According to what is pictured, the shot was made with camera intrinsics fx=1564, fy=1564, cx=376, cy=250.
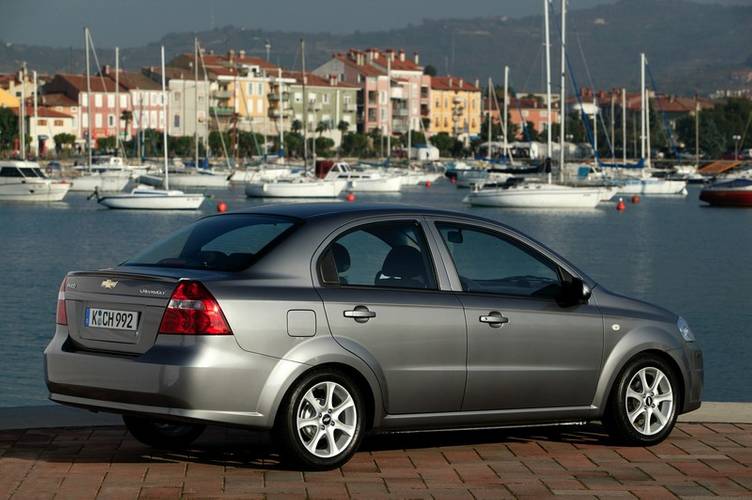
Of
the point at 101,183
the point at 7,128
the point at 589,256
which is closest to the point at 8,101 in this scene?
the point at 7,128

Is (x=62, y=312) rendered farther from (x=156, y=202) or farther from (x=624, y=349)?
(x=156, y=202)

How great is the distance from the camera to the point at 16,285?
128 feet

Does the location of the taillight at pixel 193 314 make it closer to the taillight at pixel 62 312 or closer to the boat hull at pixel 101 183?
the taillight at pixel 62 312

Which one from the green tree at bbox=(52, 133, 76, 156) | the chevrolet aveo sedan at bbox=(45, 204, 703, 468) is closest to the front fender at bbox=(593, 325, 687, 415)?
the chevrolet aveo sedan at bbox=(45, 204, 703, 468)

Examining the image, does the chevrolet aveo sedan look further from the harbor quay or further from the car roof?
the harbor quay

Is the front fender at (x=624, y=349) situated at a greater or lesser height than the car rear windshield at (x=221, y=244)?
lesser

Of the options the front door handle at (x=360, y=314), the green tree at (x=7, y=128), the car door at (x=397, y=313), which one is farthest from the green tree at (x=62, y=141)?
the front door handle at (x=360, y=314)

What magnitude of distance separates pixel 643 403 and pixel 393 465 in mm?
1838

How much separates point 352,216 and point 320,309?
0.82m

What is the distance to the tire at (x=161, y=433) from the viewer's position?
9.28 metres

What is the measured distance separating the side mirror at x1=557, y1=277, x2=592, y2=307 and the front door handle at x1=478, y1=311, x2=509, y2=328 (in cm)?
48

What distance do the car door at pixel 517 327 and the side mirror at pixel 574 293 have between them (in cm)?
4

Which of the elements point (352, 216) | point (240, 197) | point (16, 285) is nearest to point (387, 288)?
point (352, 216)

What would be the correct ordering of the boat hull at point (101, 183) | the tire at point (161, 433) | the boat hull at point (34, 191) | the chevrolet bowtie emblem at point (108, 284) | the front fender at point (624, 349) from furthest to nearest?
the boat hull at point (101, 183)
the boat hull at point (34, 191)
the front fender at point (624, 349)
the tire at point (161, 433)
the chevrolet bowtie emblem at point (108, 284)
